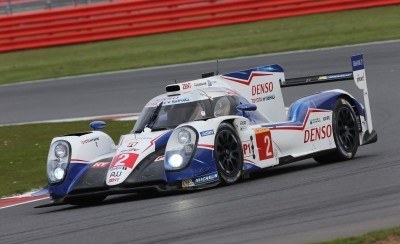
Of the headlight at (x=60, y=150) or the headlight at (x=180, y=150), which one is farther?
the headlight at (x=60, y=150)

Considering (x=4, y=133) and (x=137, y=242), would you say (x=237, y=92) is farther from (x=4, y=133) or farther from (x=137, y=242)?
(x=4, y=133)

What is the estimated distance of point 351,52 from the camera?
24.4m

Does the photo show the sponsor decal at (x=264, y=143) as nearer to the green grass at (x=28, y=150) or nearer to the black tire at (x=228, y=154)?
the black tire at (x=228, y=154)

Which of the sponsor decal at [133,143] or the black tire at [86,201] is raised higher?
the sponsor decal at [133,143]

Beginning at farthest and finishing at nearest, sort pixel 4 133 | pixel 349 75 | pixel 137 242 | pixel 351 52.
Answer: pixel 351 52 < pixel 4 133 < pixel 349 75 < pixel 137 242

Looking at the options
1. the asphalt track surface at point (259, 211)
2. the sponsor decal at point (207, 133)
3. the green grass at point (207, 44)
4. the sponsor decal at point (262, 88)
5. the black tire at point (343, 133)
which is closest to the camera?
the asphalt track surface at point (259, 211)

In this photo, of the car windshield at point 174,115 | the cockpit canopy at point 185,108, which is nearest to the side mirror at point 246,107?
the cockpit canopy at point 185,108

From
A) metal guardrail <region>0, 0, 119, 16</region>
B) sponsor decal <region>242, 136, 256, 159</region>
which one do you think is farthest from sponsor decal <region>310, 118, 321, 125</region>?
metal guardrail <region>0, 0, 119, 16</region>

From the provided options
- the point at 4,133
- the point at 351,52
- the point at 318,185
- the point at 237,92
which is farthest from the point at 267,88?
the point at 351,52

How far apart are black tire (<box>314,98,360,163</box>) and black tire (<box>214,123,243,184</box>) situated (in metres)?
1.82

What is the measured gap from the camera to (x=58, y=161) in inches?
475

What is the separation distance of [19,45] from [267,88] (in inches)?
776

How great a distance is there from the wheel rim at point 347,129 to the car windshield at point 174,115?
207 cm

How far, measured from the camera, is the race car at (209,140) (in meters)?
11.4
